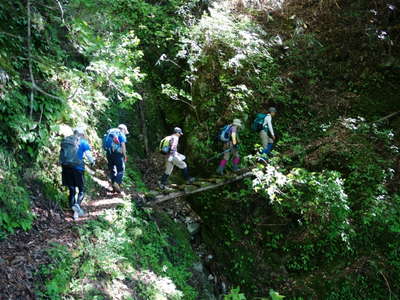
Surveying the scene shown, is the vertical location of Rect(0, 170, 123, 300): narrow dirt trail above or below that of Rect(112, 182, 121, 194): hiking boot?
above

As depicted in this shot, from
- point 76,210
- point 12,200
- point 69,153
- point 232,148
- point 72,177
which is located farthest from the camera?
point 232,148

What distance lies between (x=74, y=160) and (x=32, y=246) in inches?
69.2

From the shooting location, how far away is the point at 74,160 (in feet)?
21.9


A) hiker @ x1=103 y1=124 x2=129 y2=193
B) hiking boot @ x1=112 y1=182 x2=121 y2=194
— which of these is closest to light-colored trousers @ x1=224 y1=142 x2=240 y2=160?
hiker @ x1=103 y1=124 x2=129 y2=193

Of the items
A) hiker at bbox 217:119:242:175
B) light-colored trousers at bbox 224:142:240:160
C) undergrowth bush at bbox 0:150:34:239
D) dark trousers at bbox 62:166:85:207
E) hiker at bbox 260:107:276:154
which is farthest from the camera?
hiker at bbox 260:107:276:154

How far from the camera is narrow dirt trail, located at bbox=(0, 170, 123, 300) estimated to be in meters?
4.83

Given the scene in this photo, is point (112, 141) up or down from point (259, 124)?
down

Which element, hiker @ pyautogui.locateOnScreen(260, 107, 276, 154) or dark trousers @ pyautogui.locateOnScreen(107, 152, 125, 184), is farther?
hiker @ pyautogui.locateOnScreen(260, 107, 276, 154)

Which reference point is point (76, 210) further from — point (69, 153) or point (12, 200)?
point (12, 200)

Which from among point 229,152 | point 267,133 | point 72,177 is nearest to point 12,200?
point 72,177

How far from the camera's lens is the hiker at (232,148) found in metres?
9.80

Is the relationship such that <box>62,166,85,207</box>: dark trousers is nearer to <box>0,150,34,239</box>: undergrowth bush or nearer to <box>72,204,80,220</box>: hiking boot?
<box>72,204,80,220</box>: hiking boot

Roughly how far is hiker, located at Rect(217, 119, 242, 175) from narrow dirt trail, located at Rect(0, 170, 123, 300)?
13.1 feet

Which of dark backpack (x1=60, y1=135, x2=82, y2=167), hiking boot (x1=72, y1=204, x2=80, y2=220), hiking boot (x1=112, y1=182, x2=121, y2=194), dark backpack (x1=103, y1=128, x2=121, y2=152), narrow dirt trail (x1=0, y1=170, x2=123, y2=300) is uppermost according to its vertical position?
dark backpack (x1=60, y1=135, x2=82, y2=167)
